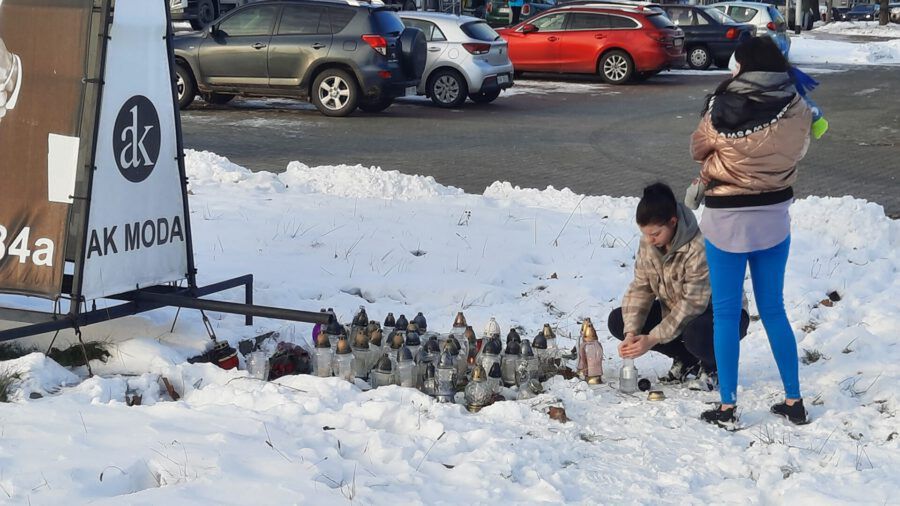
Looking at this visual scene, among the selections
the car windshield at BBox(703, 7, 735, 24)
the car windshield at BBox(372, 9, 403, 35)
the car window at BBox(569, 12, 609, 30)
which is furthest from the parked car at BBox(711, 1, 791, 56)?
the car windshield at BBox(372, 9, 403, 35)

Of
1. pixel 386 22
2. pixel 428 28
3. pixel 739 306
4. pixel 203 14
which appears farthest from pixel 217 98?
pixel 739 306

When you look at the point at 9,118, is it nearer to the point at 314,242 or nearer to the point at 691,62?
the point at 314,242

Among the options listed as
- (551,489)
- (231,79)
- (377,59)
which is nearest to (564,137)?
(377,59)

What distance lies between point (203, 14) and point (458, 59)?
40.7ft

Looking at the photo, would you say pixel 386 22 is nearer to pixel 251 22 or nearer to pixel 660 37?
pixel 251 22

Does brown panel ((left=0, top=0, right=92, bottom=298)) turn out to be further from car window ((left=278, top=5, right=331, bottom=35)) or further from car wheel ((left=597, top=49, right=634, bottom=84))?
car wheel ((left=597, top=49, right=634, bottom=84))

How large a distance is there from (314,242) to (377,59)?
8996mm

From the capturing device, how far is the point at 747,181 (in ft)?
16.6

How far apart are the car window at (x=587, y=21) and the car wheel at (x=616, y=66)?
594mm

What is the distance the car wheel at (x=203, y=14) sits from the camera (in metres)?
28.7

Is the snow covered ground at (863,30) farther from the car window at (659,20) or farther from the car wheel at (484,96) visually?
the car wheel at (484,96)

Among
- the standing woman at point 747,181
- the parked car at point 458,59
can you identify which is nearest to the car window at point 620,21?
the parked car at point 458,59

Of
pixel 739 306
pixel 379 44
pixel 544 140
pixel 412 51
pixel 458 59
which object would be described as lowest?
pixel 544 140

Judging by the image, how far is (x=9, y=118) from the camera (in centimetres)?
575
